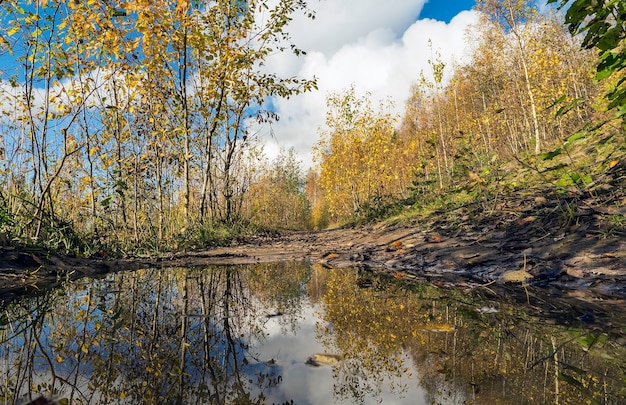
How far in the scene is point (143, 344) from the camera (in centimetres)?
181

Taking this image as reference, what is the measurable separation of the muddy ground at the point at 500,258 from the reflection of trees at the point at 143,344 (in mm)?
1099

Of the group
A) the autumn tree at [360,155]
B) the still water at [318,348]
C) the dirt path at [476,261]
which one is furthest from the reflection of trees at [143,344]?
the autumn tree at [360,155]

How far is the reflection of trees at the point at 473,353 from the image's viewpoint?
3.97 feet

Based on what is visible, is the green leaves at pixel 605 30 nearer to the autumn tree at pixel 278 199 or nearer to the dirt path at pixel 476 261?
the dirt path at pixel 476 261

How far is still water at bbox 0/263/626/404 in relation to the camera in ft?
4.10

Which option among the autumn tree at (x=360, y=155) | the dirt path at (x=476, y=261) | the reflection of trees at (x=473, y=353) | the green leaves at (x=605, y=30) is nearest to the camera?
the reflection of trees at (x=473, y=353)

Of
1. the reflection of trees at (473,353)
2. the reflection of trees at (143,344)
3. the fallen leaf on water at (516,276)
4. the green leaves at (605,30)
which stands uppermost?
the green leaves at (605,30)

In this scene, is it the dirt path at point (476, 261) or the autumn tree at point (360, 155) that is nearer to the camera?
the dirt path at point (476, 261)

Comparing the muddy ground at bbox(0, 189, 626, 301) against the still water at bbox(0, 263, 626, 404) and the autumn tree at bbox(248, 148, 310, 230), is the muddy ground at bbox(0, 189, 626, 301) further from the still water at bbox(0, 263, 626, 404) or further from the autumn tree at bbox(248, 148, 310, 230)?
the autumn tree at bbox(248, 148, 310, 230)

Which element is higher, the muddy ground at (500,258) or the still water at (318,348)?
the muddy ground at (500,258)

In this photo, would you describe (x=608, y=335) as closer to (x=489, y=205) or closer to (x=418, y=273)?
(x=418, y=273)

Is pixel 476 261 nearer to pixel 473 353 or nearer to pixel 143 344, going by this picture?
pixel 473 353

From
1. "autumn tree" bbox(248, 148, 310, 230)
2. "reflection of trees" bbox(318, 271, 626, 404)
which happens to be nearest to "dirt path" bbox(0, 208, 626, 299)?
"reflection of trees" bbox(318, 271, 626, 404)

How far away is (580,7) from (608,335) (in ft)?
5.63
